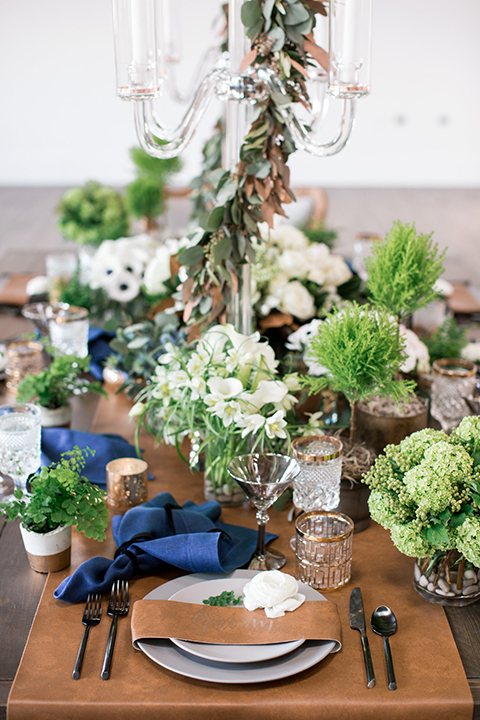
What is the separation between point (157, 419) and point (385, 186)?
31.0ft

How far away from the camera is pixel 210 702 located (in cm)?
79

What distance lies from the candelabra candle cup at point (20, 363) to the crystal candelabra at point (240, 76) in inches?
25.6

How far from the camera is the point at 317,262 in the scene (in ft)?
5.64

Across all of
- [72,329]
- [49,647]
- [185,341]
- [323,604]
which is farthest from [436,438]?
[72,329]

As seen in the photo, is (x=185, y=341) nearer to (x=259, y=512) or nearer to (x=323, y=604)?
(x=259, y=512)

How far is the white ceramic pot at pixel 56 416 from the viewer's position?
1.52m

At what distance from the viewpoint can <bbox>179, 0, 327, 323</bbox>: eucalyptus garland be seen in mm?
1174

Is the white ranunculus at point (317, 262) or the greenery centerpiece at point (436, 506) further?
the white ranunculus at point (317, 262)

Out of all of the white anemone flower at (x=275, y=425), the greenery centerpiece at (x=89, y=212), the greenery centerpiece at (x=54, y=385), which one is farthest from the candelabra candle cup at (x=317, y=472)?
the greenery centerpiece at (x=89, y=212)

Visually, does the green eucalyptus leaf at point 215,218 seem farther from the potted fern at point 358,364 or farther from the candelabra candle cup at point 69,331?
the candelabra candle cup at point 69,331

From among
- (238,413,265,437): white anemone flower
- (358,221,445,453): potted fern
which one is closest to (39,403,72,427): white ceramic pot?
(238,413,265,437): white anemone flower

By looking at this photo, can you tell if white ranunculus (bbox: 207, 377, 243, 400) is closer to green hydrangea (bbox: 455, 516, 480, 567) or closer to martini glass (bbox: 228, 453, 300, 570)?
martini glass (bbox: 228, 453, 300, 570)

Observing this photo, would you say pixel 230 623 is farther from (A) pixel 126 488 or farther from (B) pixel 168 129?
(B) pixel 168 129

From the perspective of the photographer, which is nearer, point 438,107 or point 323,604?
point 323,604
